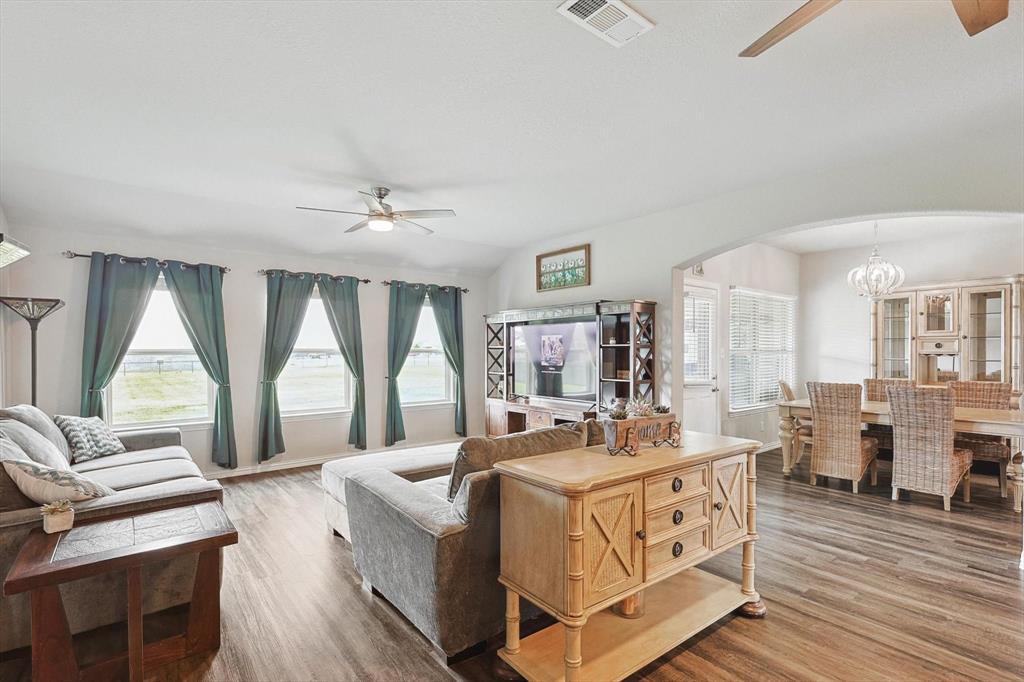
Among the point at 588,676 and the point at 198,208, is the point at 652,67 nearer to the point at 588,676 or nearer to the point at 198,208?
the point at 588,676

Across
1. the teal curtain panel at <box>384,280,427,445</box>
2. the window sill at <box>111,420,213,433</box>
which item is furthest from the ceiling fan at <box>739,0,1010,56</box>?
the window sill at <box>111,420,213,433</box>

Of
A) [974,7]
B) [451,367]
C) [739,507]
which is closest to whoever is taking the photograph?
[974,7]

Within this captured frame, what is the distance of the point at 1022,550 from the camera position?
10.6ft

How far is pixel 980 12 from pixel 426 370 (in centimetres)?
621

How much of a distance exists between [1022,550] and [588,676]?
3.29 m

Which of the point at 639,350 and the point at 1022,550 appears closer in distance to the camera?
the point at 1022,550

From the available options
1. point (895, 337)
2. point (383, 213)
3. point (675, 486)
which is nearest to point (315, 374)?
point (383, 213)

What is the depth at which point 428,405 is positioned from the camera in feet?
22.6

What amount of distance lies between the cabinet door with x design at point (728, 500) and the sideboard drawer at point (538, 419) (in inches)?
126

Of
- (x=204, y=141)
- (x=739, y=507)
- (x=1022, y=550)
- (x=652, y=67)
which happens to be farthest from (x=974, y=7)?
(x=204, y=141)

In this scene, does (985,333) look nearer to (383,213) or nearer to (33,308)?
(383,213)

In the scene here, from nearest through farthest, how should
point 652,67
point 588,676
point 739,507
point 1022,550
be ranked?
1. point 588,676
2. point 652,67
3. point 739,507
4. point 1022,550

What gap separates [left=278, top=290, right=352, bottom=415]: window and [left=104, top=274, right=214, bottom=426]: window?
82 cm

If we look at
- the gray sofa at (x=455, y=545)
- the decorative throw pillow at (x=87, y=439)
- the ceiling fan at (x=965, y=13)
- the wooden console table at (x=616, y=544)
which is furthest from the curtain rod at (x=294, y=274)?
the ceiling fan at (x=965, y=13)
